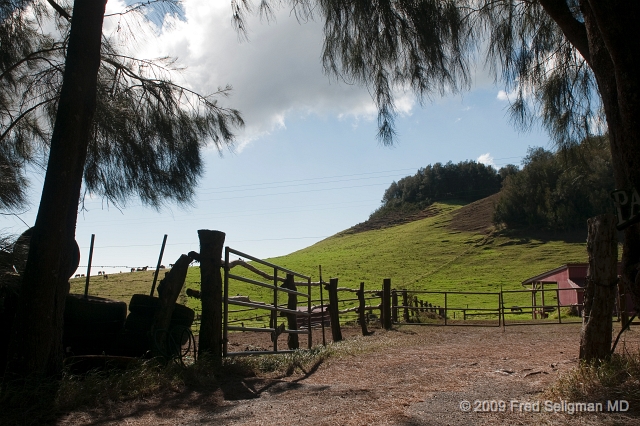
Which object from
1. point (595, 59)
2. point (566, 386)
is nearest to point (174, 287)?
point (566, 386)

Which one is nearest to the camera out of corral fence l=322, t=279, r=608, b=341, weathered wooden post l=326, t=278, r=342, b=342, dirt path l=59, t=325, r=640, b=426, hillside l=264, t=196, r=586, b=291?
dirt path l=59, t=325, r=640, b=426

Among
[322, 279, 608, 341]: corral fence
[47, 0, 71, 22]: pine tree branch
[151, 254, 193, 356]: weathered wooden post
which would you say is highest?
[47, 0, 71, 22]: pine tree branch

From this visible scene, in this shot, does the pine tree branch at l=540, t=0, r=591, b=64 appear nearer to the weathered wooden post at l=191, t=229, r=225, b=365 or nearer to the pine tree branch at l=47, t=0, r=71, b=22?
the weathered wooden post at l=191, t=229, r=225, b=365

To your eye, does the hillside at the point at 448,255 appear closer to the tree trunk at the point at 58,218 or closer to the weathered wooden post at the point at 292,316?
the weathered wooden post at the point at 292,316

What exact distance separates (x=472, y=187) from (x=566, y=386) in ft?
287

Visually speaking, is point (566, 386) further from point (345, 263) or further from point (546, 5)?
point (345, 263)

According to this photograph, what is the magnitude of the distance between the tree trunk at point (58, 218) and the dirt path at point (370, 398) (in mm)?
865

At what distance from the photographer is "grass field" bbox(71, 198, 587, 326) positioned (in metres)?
34.8

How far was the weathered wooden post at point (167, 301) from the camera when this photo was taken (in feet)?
17.4

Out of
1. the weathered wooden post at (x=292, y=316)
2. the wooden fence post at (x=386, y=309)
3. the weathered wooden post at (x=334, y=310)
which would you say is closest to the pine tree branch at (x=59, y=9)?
the weathered wooden post at (x=292, y=316)

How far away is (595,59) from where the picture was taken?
3498mm

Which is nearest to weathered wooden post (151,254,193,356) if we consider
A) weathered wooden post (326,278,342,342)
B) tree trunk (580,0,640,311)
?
tree trunk (580,0,640,311)

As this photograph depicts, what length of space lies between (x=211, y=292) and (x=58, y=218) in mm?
1753

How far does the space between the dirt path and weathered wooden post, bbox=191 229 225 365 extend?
2.40 feet
